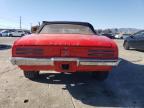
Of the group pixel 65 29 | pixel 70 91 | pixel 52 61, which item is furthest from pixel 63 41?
pixel 65 29

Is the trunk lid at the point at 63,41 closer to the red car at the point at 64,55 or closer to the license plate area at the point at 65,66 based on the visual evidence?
the red car at the point at 64,55

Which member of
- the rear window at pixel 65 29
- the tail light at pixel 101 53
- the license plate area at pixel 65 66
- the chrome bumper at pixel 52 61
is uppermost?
the rear window at pixel 65 29

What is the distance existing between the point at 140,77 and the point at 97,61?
2680 millimetres

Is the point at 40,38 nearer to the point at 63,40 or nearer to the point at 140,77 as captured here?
the point at 63,40

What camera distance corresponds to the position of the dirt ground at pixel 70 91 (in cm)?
545

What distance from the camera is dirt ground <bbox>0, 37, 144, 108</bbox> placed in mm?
5454

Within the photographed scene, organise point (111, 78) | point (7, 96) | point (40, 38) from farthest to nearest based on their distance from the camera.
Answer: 1. point (111, 78)
2. point (40, 38)
3. point (7, 96)

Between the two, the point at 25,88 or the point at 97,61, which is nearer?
the point at 97,61

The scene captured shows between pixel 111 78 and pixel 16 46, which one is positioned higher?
pixel 16 46

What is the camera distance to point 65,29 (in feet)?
25.8

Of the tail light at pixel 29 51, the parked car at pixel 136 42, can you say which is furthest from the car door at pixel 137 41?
the tail light at pixel 29 51

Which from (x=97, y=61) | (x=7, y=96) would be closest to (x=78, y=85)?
(x=97, y=61)

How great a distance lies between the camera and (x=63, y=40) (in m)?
6.12

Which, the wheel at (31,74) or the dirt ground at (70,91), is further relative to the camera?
the wheel at (31,74)
